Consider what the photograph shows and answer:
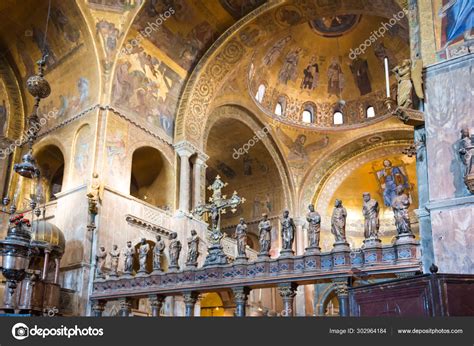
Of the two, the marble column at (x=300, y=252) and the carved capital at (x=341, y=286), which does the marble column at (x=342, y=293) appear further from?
the marble column at (x=300, y=252)

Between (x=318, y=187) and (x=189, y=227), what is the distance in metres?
8.95

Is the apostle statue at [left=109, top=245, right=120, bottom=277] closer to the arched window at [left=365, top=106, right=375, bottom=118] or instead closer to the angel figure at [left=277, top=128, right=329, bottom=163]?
the angel figure at [left=277, top=128, right=329, bottom=163]

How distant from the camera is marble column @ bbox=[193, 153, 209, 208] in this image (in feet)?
55.4

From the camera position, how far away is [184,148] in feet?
55.9

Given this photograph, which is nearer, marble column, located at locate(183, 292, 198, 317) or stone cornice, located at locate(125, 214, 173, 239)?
marble column, located at locate(183, 292, 198, 317)

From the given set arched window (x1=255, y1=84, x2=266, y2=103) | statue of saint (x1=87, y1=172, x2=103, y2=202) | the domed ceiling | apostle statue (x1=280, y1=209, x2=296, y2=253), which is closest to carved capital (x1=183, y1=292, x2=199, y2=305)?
apostle statue (x1=280, y1=209, x2=296, y2=253)

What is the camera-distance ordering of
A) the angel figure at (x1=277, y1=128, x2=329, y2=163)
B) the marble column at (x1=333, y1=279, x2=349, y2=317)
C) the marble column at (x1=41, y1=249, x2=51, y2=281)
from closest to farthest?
1. the marble column at (x1=333, y1=279, x2=349, y2=317)
2. the marble column at (x1=41, y1=249, x2=51, y2=281)
3. the angel figure at (x1=277, y1=128, x2=329, y2=163)

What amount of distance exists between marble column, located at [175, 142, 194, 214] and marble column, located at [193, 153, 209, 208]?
0.70 feet

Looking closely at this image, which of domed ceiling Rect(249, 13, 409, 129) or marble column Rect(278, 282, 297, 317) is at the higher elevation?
domed ceiling Rect(249, 13, 409, 129)

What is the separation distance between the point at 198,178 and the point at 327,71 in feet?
28.5

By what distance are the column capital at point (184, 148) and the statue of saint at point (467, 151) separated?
10.0 metres

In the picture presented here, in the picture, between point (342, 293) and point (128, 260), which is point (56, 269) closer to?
point (128, 260)

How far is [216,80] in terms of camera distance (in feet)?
59.5

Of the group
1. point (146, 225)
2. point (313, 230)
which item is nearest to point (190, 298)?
point (313, 230)
